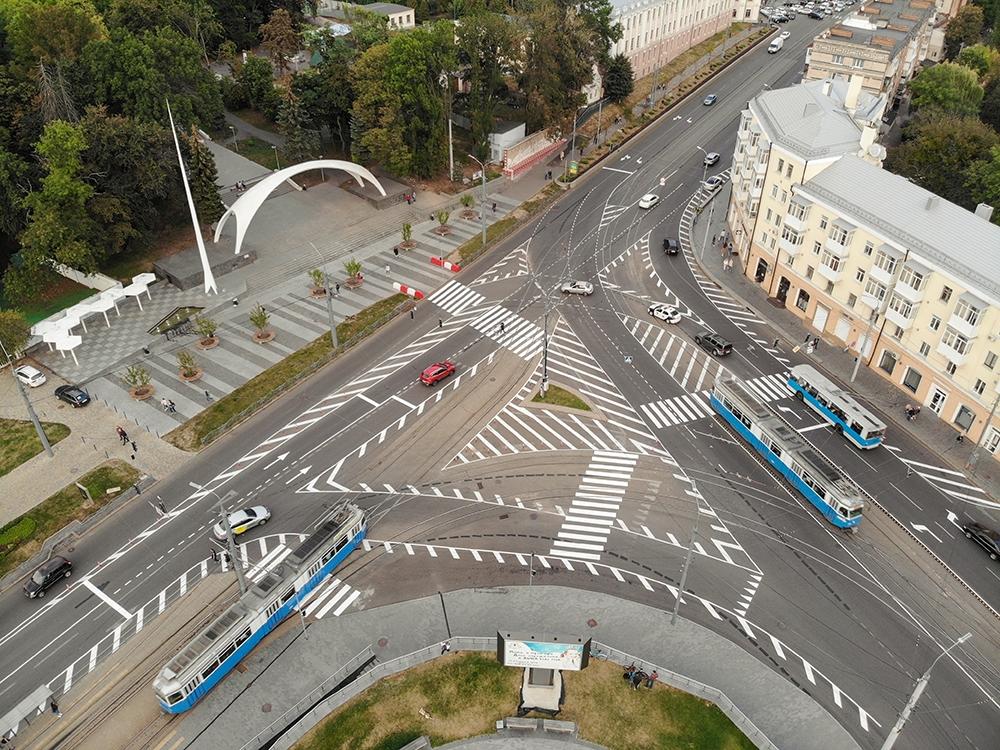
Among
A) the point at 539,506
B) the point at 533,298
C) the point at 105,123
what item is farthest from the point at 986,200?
the point at 105,123

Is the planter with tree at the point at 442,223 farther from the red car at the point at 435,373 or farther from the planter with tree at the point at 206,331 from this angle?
the planter with tree at the point at 206,331

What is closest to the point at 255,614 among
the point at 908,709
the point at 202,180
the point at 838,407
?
the point at 908,709

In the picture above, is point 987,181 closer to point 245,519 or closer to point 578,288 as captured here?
point 578,288

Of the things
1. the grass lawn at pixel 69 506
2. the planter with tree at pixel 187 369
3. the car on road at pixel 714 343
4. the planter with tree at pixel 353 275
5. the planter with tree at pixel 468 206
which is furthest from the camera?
the planter with tree at pixel 468 206

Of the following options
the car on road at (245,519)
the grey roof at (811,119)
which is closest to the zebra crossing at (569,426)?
the car on road at (245,519)

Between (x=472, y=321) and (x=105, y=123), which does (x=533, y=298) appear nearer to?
(x=472, y=321)

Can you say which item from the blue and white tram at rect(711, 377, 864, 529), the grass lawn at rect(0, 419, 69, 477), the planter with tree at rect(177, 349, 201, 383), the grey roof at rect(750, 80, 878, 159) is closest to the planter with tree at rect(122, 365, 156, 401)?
the planter with tree at rect(177, 349, 201, 383)
